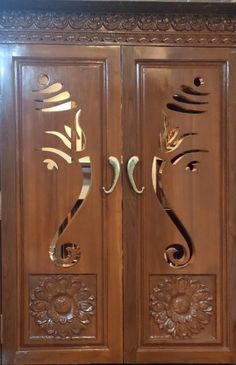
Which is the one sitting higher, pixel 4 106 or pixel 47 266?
pixel 4 106

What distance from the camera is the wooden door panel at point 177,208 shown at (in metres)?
1.70

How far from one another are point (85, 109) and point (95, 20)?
27cm

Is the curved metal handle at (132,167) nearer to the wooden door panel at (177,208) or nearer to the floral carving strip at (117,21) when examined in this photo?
the wooden door panel at (177,208)

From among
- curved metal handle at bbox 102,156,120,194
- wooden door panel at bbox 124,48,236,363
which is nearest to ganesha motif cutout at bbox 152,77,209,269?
wooden door panel at bbox 124,48,236,363

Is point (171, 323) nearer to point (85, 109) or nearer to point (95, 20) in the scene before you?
point (85, 109)

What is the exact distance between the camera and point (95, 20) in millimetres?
1681

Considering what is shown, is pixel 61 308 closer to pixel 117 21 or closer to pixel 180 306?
pixel 180 306

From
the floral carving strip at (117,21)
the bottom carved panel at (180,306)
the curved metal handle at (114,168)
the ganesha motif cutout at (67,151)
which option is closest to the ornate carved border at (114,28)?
the floral carving strip at (117,21)

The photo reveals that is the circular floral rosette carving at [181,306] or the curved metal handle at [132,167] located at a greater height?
the curved metal handle at [132,167]

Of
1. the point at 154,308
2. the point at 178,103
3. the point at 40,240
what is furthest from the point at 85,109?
the point at 154,308

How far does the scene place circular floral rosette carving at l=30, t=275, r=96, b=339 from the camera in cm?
170

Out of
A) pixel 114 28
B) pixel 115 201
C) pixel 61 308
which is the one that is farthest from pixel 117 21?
pixel 61 308

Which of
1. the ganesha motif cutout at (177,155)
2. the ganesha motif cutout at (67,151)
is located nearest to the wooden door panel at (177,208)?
the ganesha motif cutout at (177,155)

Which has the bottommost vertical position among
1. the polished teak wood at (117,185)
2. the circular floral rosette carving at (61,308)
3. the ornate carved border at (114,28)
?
the circular floral rosette carving at (61,308)
